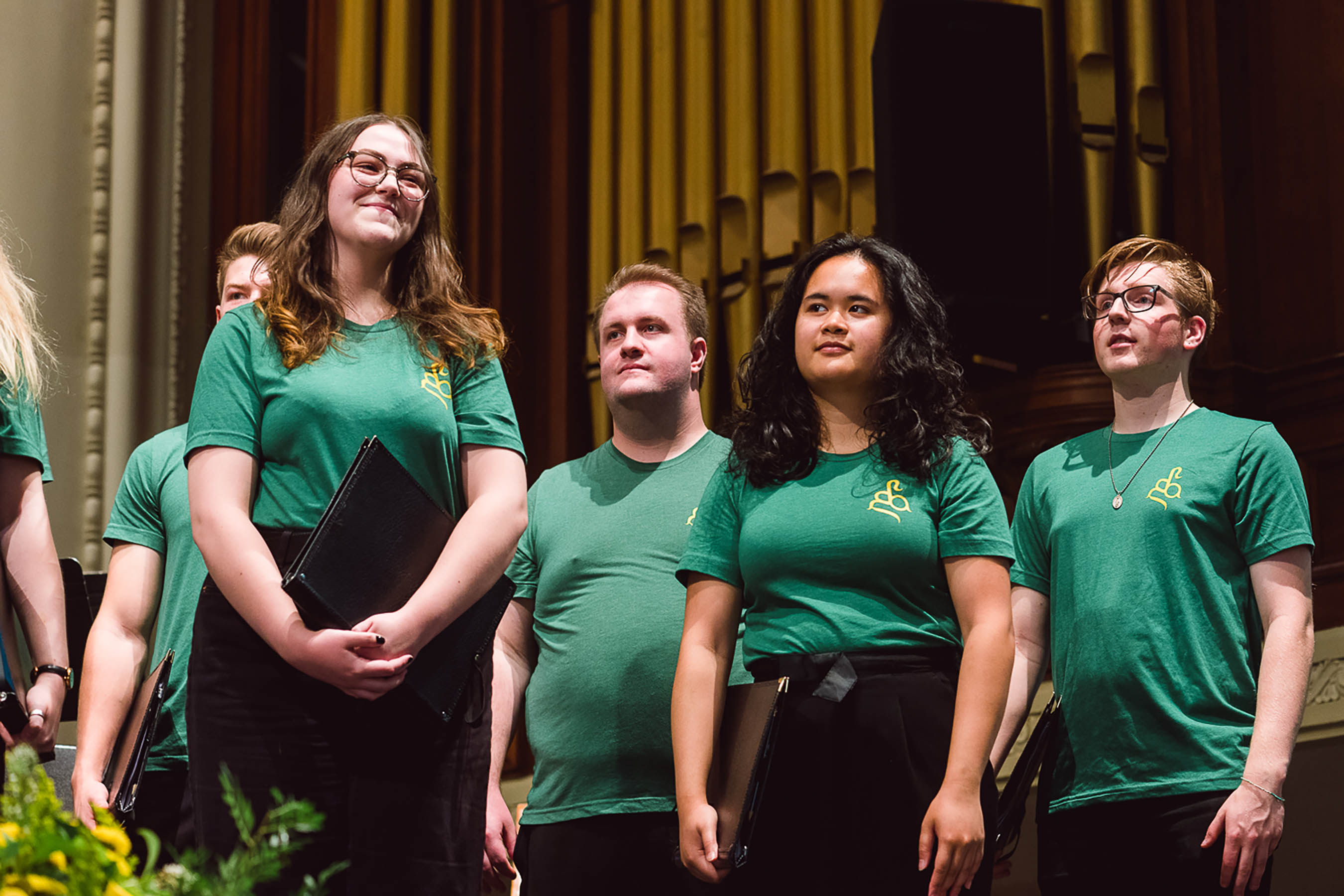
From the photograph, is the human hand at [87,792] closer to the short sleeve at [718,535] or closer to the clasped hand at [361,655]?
the clasped hand at [361,655]

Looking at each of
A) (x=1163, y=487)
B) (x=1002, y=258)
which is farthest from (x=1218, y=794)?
(x=1002, y=258)

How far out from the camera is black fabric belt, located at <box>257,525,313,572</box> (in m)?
1.60

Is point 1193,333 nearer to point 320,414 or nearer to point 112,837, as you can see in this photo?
point 320,414

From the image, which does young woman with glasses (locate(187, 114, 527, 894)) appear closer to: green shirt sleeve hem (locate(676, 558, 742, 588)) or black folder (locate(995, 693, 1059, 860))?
green shirt sleeve hem (locate(676, 558, 742, 588))

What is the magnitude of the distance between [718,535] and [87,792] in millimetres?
909

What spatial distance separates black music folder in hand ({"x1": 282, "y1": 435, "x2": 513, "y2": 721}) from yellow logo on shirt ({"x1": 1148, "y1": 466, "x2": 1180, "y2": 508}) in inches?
Answer: 36.4

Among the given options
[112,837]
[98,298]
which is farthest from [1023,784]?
[98,298]

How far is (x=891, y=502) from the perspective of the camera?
180 centimetres

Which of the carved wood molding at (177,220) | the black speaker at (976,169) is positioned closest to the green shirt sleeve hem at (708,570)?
the black speaker at (976,169)

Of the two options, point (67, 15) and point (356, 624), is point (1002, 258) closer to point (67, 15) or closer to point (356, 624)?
point (356, 624)

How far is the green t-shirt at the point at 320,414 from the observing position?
5.39 feet

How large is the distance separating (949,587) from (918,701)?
0.14 m

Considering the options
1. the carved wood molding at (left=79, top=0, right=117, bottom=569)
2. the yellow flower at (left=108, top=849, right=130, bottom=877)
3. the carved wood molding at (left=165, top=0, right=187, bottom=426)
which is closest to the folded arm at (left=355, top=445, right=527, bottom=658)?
the yellow flower at (left=108, top=849, right=130, bottom=877)

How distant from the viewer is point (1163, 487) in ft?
6.84
